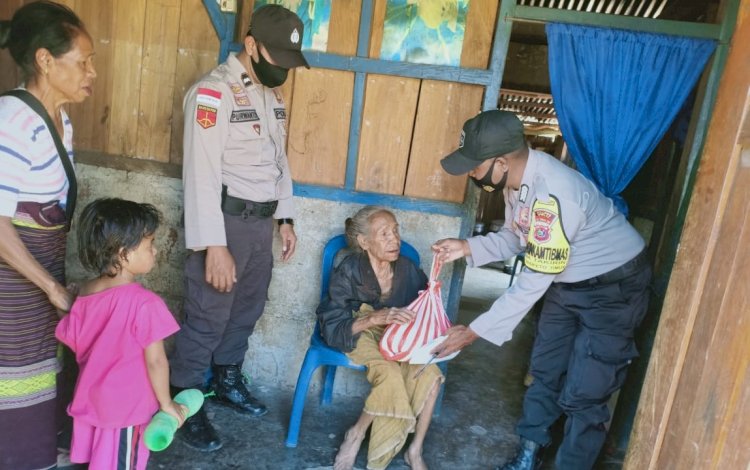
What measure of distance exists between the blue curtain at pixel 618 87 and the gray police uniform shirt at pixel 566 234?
1.33 feet

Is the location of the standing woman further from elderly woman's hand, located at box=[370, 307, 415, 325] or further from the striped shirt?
elderly woman's hand, located at box=[370, 307, 415, 325]

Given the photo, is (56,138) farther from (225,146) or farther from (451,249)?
(451,249)

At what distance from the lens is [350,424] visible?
3.21 meters

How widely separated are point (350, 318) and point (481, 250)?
0.81 m

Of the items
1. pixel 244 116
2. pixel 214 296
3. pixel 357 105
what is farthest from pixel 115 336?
pixel 357 105

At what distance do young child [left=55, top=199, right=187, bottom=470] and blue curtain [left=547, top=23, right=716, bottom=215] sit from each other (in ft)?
7.21

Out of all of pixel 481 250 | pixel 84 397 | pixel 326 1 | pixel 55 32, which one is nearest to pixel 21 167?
pixel 55 32

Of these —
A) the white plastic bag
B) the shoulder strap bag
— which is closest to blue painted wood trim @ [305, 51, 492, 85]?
the white plastic bag

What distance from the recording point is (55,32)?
1.97 meters

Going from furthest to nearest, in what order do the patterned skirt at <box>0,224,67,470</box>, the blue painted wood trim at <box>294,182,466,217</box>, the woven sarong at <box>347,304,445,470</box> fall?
the blue painted wood trim at <box>294,182,466,217</box> < the woven sarong at <box>347,304,445,470</box> < the patterned skirt at <box>0,224,67,470</box>

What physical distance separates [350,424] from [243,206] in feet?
4.76

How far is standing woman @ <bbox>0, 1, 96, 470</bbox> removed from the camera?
1899 mm

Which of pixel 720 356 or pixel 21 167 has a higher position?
pixel 21 167

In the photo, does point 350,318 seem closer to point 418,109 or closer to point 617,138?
point 418,109
